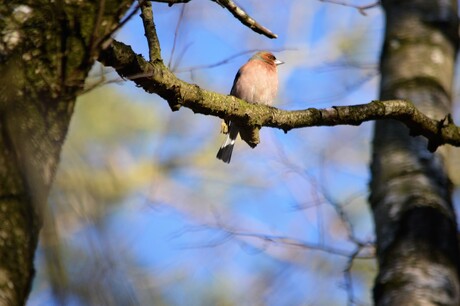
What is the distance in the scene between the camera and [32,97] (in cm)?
266

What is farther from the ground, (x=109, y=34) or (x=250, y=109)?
(x=250, y=109)

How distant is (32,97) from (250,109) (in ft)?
4.74

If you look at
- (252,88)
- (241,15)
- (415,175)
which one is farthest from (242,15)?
(252,88)

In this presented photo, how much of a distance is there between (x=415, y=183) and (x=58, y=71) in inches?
113

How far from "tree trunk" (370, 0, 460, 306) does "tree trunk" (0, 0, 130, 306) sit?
8.19 feet

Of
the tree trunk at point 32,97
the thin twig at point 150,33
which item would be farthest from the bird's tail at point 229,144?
the tree trunk at point 32,97

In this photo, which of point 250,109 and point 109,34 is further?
point 250,109

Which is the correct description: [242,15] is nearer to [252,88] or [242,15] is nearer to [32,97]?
[32,97]

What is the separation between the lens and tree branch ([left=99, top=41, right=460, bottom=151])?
3.13 m

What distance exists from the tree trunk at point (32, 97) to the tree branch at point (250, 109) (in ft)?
0.90

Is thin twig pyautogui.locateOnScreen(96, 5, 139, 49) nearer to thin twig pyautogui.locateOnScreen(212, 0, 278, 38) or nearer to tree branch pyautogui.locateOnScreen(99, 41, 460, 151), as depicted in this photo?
tree branch pyautogui.locateOnScreen(99, 41, 460, 151)

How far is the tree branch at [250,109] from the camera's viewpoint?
313 centimetres

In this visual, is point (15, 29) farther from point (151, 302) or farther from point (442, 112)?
point (442, 112)

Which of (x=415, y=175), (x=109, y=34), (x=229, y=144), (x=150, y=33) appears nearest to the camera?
(x=109, y=34)
